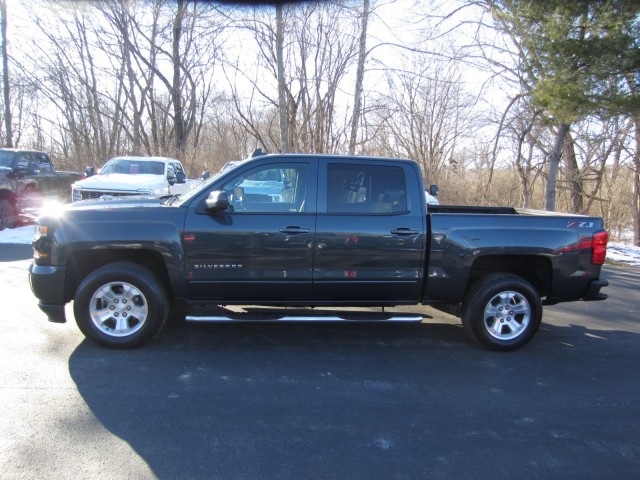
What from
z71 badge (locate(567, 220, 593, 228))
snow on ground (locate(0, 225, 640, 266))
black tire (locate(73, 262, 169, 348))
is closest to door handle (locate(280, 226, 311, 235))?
black tire (locate(73, 262, 169, 348))

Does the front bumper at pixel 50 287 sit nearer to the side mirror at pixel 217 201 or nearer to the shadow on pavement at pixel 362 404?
the shadow on pavement at pixel 362 404

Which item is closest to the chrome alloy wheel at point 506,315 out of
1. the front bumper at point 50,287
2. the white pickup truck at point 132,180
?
the front bumper at point 50,287

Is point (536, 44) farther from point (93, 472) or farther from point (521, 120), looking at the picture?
point (93, 472)

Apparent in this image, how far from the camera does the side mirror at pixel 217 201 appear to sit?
13.5 feet

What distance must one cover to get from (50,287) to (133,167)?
839 centimetres

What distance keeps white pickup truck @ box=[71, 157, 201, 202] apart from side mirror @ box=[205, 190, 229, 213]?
521 cm

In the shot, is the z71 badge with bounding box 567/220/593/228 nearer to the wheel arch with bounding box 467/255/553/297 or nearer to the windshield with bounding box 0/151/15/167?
the wheel arch with bounding box 467/255/553/297

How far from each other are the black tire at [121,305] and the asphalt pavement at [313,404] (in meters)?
0.17

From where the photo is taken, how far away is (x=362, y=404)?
3445 millimetres

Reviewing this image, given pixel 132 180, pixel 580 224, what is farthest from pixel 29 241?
pixel 580 224

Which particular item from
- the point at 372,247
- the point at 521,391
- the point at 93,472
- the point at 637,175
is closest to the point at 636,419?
the point at 521,391

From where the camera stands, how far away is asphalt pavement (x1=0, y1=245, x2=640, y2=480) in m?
2.71

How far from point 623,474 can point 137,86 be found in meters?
28.0

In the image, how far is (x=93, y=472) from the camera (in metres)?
2.55
